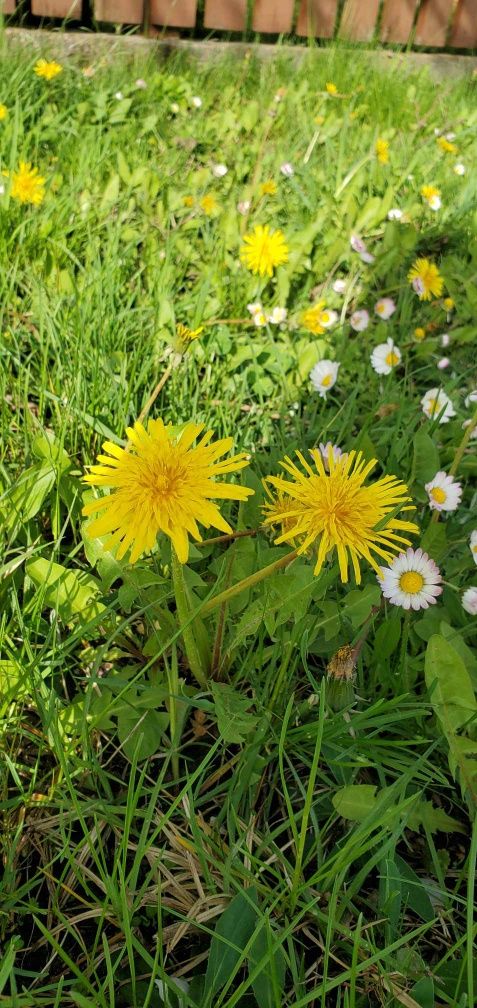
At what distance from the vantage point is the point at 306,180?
2.68 m

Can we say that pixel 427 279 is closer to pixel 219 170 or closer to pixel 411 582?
pixel 219 170

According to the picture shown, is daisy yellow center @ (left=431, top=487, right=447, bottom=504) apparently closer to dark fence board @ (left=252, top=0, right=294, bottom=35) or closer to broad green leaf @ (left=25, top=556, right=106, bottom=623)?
broad green leaf @ (left=25, top=556, right=106, bottom=623)

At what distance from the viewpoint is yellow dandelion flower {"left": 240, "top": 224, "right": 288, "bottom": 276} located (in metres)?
2.13

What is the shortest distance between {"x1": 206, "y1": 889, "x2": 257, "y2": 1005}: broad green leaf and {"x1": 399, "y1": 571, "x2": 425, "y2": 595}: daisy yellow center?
537 mm

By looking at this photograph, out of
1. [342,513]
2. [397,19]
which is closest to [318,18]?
→ [397,19]

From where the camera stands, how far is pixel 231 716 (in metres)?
1.04

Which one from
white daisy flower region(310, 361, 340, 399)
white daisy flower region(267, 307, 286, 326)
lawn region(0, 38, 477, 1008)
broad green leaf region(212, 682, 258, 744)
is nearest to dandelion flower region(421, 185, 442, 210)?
lawn region(0, 38, 477, 1008)

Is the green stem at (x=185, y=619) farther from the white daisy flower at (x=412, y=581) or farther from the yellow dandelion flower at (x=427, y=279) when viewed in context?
the yellow dandelion flower at (x=427, y=279)

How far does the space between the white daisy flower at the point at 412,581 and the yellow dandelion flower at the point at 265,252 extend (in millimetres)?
1181

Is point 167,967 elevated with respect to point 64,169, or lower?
lower

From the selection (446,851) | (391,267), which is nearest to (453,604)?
(446,851)

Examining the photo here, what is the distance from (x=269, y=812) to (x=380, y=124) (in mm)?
3191

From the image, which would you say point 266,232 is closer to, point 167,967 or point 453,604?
point 453,604

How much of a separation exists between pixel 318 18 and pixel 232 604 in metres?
4.25
